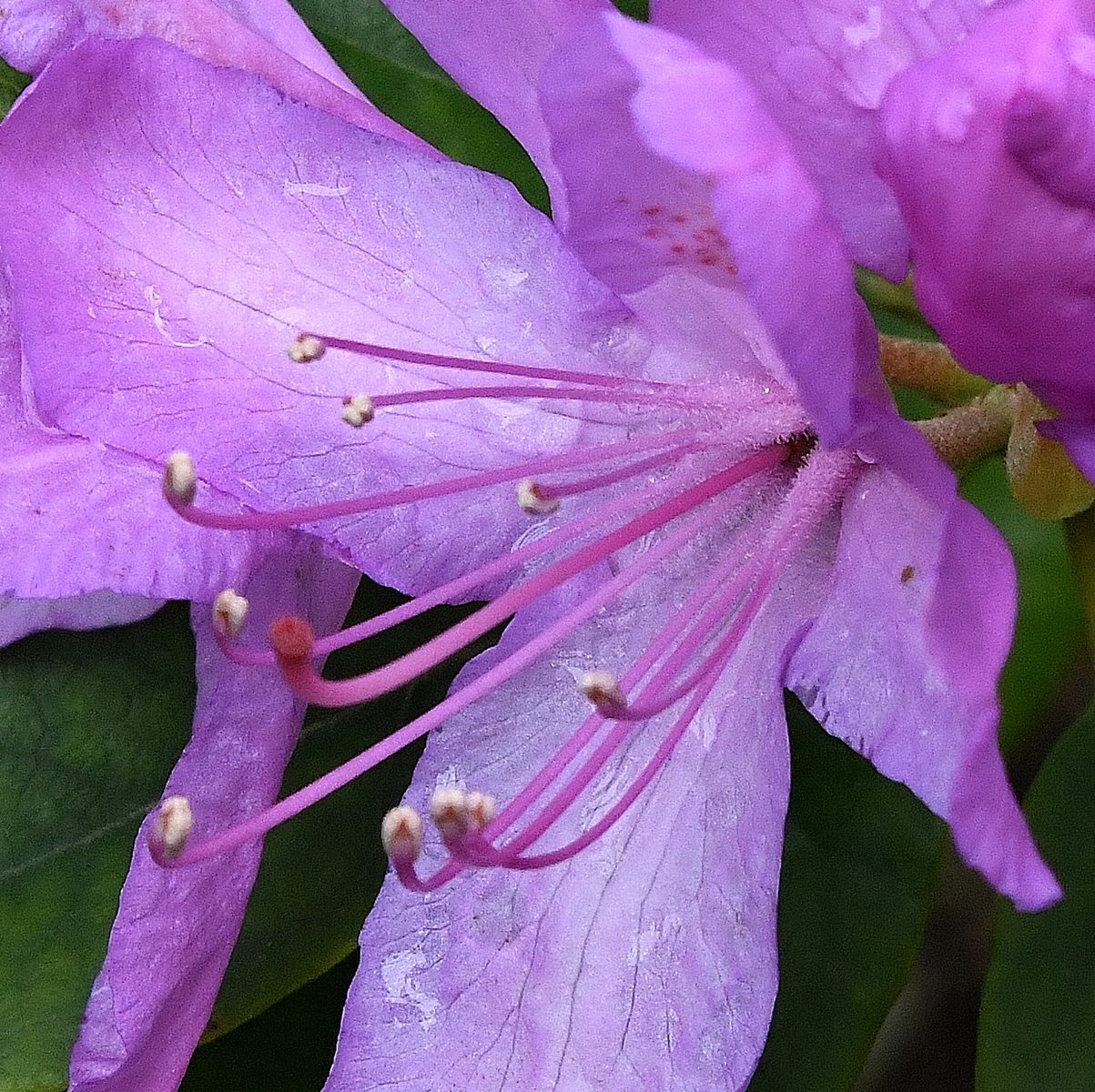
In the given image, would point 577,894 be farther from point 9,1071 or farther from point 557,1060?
point 9,1071

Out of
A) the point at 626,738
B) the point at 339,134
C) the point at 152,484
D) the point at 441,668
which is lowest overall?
the point at 441,668

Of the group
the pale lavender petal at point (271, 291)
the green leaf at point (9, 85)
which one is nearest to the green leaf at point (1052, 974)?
the pale lavender petal at point (271, 291)

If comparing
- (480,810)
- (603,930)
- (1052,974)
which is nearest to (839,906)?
(1052,974)

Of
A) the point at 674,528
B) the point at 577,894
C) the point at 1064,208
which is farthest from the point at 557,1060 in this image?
the point at 1064,208

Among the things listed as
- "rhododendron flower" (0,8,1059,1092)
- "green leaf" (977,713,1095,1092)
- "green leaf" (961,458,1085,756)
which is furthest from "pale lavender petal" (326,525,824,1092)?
"green leaf" (961,458,1085,756)

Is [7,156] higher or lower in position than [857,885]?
higher

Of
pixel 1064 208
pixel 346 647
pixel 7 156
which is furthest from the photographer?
pixel 346 647

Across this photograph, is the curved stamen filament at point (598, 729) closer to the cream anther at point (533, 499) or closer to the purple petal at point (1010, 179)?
the cream anther at point (533, 499)
